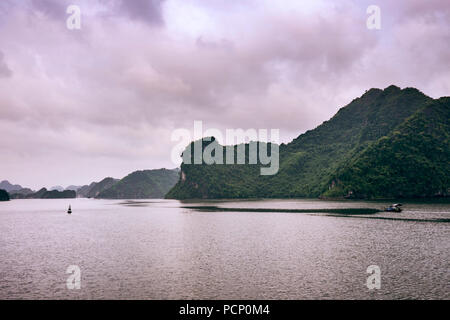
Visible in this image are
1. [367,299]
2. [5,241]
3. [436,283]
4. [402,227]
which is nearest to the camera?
[367,299]

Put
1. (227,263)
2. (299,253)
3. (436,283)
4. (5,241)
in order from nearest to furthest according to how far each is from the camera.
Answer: (436,283) → (227,263) → (299,253) → (5,241)

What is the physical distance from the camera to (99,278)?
30359 mm

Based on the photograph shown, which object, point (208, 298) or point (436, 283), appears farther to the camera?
point (436, 283)

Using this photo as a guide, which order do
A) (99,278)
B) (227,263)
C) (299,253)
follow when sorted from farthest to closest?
(299,253) < (227,263) < (99,278)

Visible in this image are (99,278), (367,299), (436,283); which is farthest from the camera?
(99,278)

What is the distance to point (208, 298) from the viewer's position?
24266 millimetres

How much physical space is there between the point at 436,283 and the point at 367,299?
27.0 feet

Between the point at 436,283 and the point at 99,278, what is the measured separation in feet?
105
